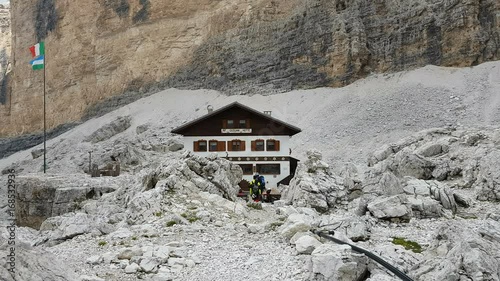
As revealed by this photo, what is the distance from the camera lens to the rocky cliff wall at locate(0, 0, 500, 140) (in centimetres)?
5762

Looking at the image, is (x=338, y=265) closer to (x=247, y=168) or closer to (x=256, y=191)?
(x=256, y=191)

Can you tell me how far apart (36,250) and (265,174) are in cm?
2721

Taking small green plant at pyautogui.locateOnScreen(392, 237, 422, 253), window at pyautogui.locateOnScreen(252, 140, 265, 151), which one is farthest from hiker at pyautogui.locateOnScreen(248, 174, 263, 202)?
small green plant at pyautogui.locateOnScreen(392, 237, 422, 253)

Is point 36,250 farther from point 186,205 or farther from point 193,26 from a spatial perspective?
point 193,26

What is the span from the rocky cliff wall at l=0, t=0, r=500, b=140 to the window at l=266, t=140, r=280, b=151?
29686mm

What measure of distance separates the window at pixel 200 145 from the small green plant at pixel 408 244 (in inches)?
915

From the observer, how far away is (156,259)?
10938 millimetres

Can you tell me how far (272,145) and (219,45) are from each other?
4250 centimetres

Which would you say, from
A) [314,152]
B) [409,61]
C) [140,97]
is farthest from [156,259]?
[140,97]

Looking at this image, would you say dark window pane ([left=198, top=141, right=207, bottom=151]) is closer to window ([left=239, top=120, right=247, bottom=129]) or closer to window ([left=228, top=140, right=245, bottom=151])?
window ([left=228, top=140, right=245, bottom=151])

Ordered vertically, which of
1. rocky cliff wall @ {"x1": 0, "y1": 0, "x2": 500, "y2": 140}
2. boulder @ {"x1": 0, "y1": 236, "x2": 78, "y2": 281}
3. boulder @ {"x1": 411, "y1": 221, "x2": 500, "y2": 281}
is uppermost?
rocky cliff wall @ {"x1": 0, "y1": 0, "x2": 500, "y2": 140}

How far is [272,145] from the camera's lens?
34938 mm

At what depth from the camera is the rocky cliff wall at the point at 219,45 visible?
5762 centimetres

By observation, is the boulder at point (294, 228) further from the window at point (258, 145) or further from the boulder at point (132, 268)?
the window at point (258, 145)
